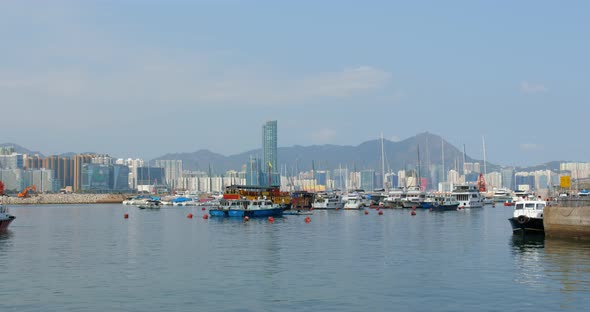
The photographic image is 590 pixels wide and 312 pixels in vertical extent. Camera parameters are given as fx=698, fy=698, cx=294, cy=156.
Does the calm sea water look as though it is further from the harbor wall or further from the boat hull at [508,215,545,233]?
the harbor wall

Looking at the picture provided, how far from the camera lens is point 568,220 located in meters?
65.0

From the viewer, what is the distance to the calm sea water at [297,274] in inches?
1425

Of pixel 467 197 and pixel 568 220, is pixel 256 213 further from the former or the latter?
pixel 467 197

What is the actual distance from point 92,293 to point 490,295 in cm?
2213

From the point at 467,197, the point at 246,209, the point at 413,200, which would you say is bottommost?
the point at 246,209

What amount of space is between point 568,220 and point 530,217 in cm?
989

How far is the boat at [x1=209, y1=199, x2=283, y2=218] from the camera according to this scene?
404 feet

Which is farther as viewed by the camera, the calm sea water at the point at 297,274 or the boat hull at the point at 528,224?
the boat hull at the point at 528,224

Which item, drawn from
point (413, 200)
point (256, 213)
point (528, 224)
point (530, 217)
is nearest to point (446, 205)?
point (413, 200)

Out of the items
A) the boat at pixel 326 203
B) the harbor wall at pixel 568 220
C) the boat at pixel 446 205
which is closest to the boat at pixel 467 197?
the boat at pixel 446 205

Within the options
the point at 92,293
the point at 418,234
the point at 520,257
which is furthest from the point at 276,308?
the point at 418,234

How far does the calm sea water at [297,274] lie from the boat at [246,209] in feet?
151

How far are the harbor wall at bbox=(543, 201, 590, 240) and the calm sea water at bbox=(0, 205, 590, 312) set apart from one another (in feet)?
6.40

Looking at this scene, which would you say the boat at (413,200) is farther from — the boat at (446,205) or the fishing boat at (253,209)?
the fishing boat at (253,209)
